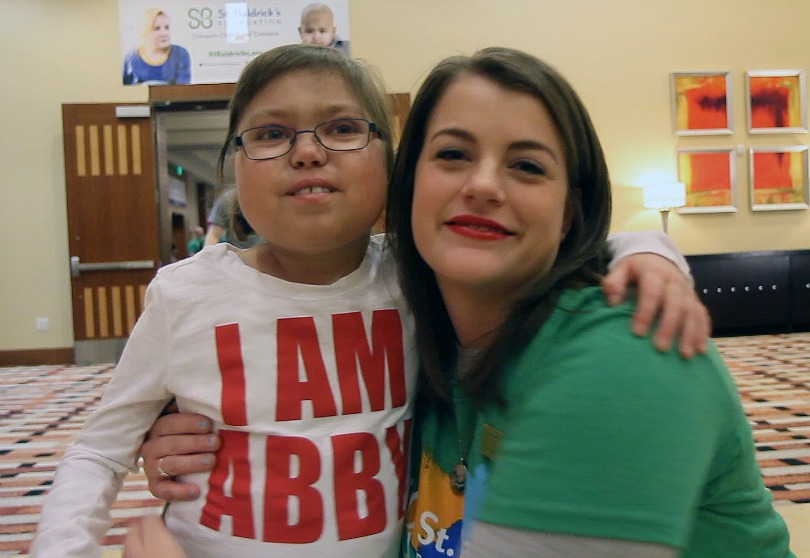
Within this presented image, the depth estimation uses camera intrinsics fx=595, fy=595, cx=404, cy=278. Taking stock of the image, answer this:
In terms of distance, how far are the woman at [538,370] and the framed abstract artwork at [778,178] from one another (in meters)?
6.56

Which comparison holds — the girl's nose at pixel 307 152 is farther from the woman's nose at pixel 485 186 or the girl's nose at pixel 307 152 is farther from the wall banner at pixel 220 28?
the wall banner at pixel 220 28

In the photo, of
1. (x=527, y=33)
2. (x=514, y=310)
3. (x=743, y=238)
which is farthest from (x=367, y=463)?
(x=743, y=238)

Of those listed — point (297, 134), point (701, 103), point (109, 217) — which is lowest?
point (297, 134)

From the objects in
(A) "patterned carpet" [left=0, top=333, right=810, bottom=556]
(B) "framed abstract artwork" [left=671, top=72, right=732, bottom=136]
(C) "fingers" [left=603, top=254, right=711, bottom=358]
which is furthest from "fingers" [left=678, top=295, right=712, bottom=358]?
(B) "framed abstract artwork" [left=671, top=72, right=732, bottom=136]

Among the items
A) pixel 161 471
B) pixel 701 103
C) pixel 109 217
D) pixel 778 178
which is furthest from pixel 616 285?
pixel 778 178

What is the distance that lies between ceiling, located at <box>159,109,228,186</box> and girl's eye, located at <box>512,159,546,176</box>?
215 inches

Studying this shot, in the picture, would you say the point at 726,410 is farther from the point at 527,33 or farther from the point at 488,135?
the point at 527,33

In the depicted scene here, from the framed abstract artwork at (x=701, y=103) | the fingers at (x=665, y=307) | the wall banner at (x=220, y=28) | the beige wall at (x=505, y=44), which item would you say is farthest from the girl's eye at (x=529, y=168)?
the framed abstract artwork at (x=701, y=103)

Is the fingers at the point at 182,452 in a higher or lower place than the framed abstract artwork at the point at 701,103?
lower

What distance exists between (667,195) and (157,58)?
4.92 meters

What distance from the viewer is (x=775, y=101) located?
20.8ft

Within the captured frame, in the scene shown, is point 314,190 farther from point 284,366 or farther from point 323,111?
point 284,366

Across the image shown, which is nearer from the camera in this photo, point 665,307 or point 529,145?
point 665,307

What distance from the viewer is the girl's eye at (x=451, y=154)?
780mm
